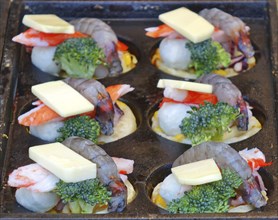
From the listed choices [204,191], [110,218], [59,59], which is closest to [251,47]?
[59,59]

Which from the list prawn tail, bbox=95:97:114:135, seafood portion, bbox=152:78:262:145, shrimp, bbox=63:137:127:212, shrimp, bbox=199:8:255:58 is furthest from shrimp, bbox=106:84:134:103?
shrimp, bbox=199:8:255:58

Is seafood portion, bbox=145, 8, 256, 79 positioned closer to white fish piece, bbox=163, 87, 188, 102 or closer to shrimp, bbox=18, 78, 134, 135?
white fish piece, bbox=163, 87, 188, 102

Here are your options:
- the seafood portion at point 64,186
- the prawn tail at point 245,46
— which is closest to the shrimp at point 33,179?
the seafood portion at point 64,186

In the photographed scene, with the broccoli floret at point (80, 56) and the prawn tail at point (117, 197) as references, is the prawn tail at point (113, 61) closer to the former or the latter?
the broccoli floret at point (80, 56)

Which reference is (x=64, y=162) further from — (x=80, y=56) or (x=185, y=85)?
(x=80, y=56)

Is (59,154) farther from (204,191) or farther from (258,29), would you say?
(258,29)

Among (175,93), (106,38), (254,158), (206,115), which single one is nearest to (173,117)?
(175,93)
